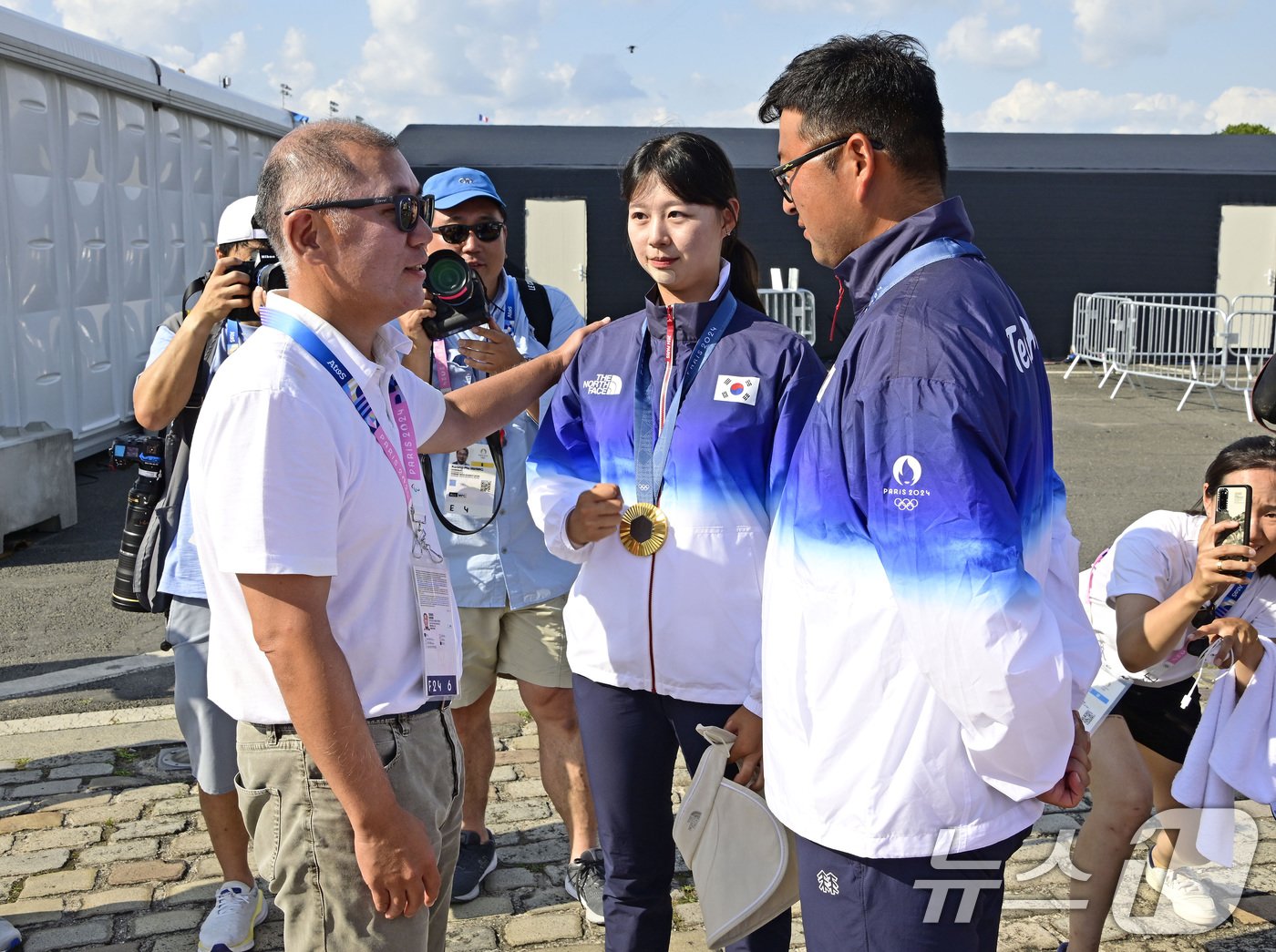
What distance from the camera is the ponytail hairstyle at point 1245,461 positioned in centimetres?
341

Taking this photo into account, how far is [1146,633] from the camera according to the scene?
3307mm

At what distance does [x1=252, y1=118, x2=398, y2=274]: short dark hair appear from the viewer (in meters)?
2.17

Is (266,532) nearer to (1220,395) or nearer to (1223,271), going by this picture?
(1220,395)

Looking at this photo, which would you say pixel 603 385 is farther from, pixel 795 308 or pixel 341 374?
pixel 795 308

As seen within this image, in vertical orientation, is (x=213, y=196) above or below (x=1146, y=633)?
above

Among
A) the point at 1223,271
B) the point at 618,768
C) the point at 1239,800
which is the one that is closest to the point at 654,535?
the point at 618,768

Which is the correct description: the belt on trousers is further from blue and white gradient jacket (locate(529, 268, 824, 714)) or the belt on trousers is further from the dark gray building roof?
the dark gray building roof

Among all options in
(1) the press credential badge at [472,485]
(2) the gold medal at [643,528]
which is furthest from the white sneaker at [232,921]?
(2) the gold medal at [643,528]

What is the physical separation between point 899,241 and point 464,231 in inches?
84.8

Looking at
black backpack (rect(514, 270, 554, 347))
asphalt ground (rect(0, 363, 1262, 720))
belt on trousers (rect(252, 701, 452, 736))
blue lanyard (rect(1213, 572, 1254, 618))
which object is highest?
black backpack (rect(514, 270, 554, 347))

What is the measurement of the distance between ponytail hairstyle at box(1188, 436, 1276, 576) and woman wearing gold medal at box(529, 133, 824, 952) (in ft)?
4.63

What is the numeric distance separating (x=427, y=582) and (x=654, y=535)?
0.79 meters

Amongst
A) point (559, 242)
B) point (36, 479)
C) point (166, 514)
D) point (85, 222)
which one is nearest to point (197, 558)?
point (166, 514)

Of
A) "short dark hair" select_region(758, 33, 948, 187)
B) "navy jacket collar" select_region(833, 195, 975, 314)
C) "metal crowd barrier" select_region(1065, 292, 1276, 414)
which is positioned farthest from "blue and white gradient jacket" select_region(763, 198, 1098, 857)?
"metal crowd barrier" select_region(1065, 292, 1276, 414)
